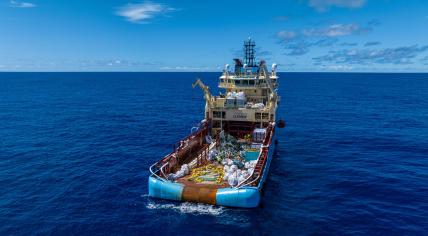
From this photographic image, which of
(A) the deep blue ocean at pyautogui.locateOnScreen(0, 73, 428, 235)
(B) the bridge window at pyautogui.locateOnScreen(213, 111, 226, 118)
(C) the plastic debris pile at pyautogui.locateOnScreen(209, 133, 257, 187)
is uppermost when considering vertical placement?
(B) the bridge window at pyautogui.locateOnScreen(213, 111, 226, 118)

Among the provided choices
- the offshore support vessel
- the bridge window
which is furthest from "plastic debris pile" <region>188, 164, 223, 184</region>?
the bridge window

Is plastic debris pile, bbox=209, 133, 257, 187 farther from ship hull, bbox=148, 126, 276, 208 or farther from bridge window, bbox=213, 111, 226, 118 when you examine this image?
bridge window, bbox=213, 111, 226, 118

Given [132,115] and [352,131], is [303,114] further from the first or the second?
[132,115]

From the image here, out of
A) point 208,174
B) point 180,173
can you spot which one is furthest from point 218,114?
point 180,173

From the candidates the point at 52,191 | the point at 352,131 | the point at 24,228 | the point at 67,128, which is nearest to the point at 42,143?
the point at 67,128

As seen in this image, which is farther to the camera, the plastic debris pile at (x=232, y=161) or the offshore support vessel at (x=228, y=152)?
the plastic debris pile at (x=232, y=161)

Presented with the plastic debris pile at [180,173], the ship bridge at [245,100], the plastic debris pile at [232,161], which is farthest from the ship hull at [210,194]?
the ship bridge at [245,100]

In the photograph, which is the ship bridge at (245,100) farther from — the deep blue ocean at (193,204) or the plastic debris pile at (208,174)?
the plastic debris pile at (208,174)
